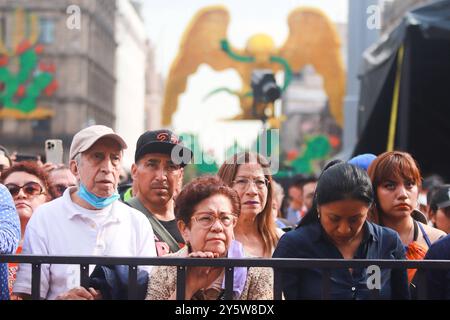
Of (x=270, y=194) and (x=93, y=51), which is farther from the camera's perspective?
(x=93, y=51)

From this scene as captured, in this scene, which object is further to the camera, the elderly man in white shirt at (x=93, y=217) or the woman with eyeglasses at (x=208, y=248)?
the elderly man in white shirt at (x=93, y=217)

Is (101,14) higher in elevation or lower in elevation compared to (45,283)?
higher

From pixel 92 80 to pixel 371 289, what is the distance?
66.6m

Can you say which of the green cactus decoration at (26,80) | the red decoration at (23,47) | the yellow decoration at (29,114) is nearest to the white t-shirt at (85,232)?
the green cactus decoration at (26,80)

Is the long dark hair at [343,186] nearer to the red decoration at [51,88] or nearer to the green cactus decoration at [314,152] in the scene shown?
the green cactus decoration at [314,152]

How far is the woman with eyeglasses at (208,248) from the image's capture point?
3809 mm

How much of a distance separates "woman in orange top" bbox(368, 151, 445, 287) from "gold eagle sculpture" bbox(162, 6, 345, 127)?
2582 centimetres

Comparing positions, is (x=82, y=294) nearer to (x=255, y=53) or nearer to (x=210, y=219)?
(x=210, y=219)

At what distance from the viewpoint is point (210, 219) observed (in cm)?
417

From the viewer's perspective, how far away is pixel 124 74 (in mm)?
86500

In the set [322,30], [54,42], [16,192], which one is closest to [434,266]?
[16,192]

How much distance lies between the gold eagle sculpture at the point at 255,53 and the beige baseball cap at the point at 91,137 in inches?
1032
